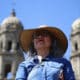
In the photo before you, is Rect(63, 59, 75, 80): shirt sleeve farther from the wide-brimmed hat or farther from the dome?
the dome

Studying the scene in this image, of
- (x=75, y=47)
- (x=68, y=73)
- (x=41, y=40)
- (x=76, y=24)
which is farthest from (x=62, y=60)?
(x=76, y=24)

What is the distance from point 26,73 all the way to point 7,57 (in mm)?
31153

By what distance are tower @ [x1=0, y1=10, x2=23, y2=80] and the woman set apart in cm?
3014

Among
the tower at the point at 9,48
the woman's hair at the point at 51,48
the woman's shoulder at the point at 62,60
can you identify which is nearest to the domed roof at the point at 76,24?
the tower at the point at 9,48

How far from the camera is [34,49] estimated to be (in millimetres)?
4062

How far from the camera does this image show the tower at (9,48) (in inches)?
1364

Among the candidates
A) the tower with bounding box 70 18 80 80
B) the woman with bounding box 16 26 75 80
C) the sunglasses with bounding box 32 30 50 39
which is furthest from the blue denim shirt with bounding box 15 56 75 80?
the tower with bounding box 70 18 80 80

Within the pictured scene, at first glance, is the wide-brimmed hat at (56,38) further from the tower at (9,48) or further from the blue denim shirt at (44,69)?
the tower at (9,48)

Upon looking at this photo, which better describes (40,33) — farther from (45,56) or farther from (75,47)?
(75,47)

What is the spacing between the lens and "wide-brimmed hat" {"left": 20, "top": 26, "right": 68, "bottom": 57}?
398 cm

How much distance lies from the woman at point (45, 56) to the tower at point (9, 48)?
30.1 meters

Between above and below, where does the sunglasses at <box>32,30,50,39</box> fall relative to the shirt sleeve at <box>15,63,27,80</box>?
above

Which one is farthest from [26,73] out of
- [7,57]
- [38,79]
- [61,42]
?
[7,57]

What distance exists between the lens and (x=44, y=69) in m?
3.79
